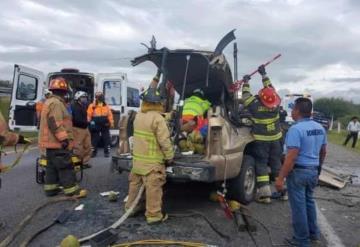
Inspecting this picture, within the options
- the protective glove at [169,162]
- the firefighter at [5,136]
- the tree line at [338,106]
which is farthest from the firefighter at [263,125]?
the tree line at [338,106]

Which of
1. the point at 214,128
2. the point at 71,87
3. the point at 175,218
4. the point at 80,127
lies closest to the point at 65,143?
the point at 175,218

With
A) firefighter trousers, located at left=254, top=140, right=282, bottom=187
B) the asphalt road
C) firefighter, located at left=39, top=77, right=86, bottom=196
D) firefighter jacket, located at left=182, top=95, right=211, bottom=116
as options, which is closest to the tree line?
firefighter trousers, located at left=254, top=140, right=282, bottom=187

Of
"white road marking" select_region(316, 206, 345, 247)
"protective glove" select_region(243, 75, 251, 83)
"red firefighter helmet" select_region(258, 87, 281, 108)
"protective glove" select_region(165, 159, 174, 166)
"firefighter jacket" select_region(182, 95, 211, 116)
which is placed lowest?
"white road marking" select_region(316, 206, 345, 247)

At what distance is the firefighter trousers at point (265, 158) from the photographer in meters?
7.25

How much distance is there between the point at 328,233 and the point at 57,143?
4.07 m

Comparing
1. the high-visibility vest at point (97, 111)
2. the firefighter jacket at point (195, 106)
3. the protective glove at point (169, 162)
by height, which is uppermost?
the firefighter jacket at point (195, 106)

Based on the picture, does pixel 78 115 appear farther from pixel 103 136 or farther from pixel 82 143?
pixel 103 136

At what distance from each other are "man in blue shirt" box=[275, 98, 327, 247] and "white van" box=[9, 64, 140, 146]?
9144 mm

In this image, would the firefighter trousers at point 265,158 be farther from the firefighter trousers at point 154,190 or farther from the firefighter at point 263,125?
the firefighter trousers at point 154,190

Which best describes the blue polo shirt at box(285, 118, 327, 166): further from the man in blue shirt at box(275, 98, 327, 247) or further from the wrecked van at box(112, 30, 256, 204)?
the wrecked van at box(112, 30, 256, 204)

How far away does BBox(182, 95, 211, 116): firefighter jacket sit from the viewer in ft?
22.0

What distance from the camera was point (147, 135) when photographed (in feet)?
19.1

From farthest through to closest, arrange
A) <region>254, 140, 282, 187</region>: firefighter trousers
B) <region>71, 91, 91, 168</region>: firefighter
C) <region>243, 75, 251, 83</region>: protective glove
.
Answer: <region>71, 91, 91, 168</region>: firefighter
<region>243, 75, 251, 83</region>: protective glove
<region>254, 140, 282, 187</region>: firefighter trousers

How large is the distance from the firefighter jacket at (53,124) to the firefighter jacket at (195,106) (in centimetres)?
187
